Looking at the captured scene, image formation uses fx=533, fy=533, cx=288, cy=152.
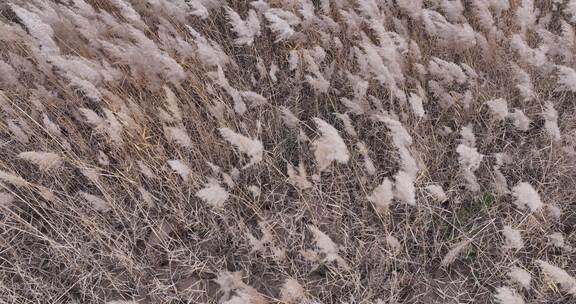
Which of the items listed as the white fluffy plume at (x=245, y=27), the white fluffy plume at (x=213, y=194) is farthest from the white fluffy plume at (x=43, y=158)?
the white fluffy plume at (x=245, y=27)

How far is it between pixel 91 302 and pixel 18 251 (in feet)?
1.48

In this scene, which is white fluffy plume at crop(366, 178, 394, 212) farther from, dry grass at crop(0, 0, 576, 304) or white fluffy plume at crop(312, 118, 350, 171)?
white fluffy plume at crop(312, 118, 350, 171)

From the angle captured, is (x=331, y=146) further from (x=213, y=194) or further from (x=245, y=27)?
(x=245, y=27)

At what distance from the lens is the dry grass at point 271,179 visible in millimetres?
2203

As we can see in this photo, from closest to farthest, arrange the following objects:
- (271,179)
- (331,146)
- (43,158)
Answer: (331,146) → (43,158) → (271,179)

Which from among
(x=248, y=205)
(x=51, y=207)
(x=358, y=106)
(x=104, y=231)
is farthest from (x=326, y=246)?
(x=51, y=207)

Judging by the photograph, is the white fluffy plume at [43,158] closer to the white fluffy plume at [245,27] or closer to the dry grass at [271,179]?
the dry grass at [271,179]

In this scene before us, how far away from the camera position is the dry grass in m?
2.20

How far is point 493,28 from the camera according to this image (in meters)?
2.64

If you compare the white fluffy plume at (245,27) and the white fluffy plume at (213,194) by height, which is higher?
the white fluffy plume at (245,27)

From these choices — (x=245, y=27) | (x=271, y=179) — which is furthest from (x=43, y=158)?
(x=245, y=27)

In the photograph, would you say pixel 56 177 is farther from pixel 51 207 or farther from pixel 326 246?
pixel 326 246

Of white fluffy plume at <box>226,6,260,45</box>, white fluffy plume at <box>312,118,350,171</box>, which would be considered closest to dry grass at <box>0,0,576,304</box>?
white fluffy plume at <box>312,118,350,171</box>

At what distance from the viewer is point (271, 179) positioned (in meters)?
2.52
